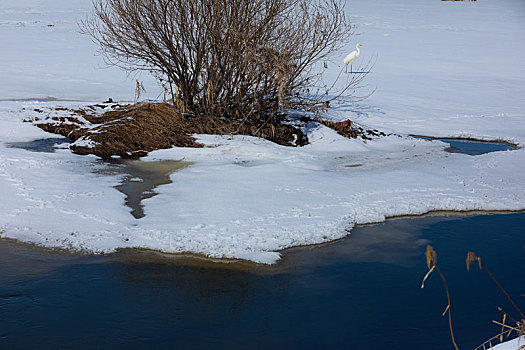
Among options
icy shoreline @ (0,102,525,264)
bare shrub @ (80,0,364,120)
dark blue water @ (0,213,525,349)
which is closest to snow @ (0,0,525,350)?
icy shoreline @ (0,102,525,264)

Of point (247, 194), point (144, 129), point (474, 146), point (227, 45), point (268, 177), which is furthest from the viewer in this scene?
point (474, 146)

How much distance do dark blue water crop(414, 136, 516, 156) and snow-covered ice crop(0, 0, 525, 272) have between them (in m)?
0.25

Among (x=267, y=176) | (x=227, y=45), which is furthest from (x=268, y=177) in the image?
(x=227, y=45)

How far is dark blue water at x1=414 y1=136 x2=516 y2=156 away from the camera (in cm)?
1031

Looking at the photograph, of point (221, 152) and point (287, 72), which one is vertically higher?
point (287, 72)

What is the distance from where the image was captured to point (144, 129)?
9.91 m

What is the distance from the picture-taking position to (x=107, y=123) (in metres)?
10.0

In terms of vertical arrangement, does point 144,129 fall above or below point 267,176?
above

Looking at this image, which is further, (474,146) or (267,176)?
(474,146)

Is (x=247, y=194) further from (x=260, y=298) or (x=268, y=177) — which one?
(x=260, y=298)

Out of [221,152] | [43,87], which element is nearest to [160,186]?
[221,152]

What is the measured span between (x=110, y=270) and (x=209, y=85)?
5.67 meters

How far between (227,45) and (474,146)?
4.92m

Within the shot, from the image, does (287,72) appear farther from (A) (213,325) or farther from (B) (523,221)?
(A) (213,325)
